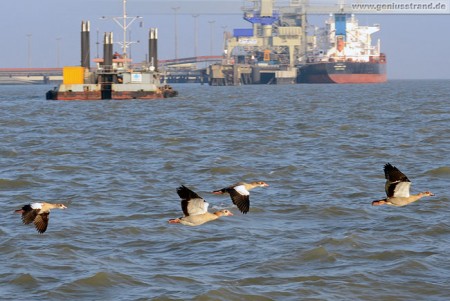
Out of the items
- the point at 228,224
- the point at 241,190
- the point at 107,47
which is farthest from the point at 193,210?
the point at 107,47

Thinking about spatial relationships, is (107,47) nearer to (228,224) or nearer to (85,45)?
(85,45)

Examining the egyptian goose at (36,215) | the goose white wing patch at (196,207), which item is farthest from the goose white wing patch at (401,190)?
the egyptian goose at (36,215)

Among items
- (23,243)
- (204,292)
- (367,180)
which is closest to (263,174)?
(367,180)

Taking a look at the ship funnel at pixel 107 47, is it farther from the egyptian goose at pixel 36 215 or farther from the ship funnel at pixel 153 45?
the egyptian goose at pixel 36 215

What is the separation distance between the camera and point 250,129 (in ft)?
194

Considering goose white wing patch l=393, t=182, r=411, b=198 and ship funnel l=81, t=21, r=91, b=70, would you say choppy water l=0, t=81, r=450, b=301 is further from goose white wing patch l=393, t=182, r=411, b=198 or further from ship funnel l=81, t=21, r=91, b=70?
ship funnel l=81, t=21, r=91, b=70

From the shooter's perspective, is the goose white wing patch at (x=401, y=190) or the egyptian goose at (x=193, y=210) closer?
the egyptian goose at (x=193, y=210)

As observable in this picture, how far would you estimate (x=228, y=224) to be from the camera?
2469cm

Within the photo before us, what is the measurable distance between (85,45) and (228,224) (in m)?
88.3

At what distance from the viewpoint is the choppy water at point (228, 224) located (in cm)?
1847

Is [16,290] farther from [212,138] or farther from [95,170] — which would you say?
[212,138]

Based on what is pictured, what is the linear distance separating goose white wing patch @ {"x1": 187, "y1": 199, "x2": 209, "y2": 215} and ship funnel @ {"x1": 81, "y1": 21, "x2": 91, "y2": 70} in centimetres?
9310

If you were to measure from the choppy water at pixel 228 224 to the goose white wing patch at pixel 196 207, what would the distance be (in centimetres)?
133

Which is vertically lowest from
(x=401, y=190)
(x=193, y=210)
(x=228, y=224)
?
(x=228, y=224)
